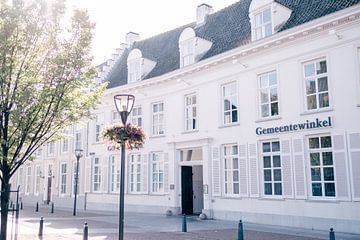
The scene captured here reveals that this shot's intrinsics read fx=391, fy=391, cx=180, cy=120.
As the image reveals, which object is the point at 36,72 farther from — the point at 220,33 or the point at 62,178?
the point at 62,178

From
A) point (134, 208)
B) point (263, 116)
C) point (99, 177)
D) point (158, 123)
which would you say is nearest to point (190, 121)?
point (158, 123)

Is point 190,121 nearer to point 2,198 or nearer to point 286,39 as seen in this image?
point 286,39

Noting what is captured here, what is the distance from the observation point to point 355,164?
1458 cm

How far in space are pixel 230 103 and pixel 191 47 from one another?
481cm

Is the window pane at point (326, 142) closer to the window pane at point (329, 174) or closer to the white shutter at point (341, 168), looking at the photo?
the white shutter at point (341, 168)

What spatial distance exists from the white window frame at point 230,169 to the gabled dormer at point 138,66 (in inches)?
361

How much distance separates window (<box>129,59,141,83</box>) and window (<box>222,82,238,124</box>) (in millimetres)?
8135

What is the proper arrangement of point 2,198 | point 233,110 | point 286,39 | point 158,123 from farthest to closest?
point 158,123 → point 233,110 → point 286,39 → point 2,198

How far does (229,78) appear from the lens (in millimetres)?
20203

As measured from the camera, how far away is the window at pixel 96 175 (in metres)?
28.6

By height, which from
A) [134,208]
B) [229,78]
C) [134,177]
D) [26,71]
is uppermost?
[229,78]

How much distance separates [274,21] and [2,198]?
13.8 m

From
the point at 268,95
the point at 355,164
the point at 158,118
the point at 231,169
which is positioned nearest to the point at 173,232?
the point at 231,169

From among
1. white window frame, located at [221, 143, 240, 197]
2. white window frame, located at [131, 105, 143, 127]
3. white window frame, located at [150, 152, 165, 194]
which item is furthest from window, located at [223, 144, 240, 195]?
white window frame, located at [131, 105, 143, 127]
